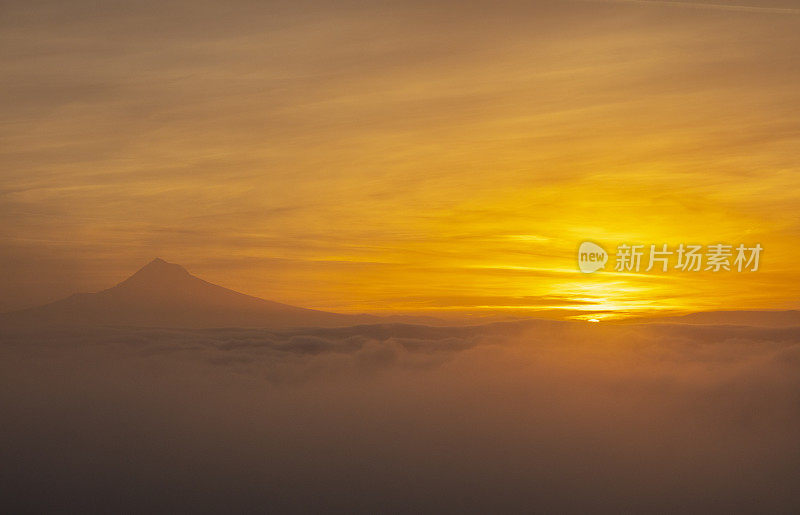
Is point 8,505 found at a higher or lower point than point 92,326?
lower

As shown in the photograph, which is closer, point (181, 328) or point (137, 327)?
point (137, 327)

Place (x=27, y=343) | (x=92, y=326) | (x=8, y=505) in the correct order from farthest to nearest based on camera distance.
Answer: (x=8, y=505) → (x=27, y=343) → (x=92, y=326)

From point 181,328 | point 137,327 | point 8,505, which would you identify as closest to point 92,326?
point 137,327

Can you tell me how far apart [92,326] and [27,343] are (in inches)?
1574

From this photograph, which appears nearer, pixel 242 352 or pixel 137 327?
pixel 137 327

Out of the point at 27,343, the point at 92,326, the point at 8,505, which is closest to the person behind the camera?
the point at 92,326

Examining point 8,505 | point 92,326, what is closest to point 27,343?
point 92,326

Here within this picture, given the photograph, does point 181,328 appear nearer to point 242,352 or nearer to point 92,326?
point 242,352

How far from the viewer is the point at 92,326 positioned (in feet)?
531

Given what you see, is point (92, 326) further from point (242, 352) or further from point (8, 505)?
point (8, 505)

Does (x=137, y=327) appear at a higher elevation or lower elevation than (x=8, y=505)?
higher

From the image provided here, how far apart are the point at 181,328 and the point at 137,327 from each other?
27.5 metres

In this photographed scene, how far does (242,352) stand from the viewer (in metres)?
198

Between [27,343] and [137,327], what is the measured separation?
1596 inches
